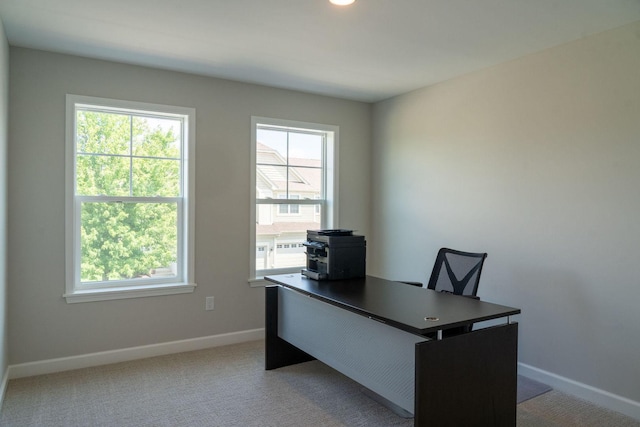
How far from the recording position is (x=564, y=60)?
3.07 m

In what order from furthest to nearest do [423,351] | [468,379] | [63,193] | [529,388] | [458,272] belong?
[63,193]
[458,272]
[529,388]
[468,379]
[423,351]

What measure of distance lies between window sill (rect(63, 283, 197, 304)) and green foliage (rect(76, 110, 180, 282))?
13cm

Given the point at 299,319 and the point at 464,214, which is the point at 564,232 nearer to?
the point at 464,214

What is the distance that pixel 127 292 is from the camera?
361 cm

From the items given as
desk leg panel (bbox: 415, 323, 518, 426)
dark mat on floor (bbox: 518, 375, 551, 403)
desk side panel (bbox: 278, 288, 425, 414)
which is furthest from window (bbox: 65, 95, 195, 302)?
dark mat on floor (bbox: 518, 375, 551, 403)

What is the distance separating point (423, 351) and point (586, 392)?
1.74 meters

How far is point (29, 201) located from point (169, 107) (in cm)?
130

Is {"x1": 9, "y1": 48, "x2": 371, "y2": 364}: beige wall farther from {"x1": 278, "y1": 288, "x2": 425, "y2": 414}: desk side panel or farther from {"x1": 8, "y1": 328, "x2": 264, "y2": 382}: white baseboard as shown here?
{"x1": 278, "y1": 288, "x2": 425, "y2": 414}: desk side panel

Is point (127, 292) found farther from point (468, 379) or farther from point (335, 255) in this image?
point (468, 379)

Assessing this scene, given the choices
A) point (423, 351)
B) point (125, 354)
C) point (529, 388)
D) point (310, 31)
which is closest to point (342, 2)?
point (310, 31)

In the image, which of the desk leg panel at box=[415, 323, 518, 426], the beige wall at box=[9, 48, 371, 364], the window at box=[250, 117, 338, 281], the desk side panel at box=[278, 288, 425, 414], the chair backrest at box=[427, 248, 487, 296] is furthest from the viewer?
the window at box=[250, 117, 338, 281]

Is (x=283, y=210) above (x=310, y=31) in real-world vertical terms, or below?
below

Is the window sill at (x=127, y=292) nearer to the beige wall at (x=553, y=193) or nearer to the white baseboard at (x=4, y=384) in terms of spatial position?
the white baseboard at (x=4, y=384)

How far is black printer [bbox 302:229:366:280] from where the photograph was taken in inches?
124
